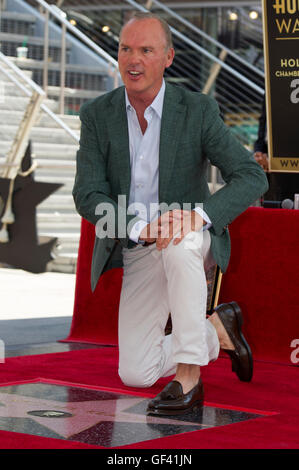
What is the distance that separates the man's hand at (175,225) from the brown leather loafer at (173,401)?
1.24 feet

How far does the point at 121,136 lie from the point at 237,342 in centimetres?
74

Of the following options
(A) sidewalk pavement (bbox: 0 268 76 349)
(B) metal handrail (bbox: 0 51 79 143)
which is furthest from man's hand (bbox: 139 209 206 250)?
(B) metal handrail (bbox: 0 51 79 143)

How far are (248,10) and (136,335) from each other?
8.43m

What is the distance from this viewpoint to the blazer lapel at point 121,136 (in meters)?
2.62

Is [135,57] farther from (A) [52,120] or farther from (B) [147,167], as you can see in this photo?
(A) [52,120]

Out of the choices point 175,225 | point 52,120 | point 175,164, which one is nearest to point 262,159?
point 175,164

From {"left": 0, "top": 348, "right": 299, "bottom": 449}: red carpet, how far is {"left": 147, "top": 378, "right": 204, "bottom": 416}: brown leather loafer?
0.16 metres

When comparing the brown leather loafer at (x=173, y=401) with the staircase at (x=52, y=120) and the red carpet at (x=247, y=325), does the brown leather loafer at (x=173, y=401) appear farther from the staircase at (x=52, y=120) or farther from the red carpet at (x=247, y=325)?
the staircase at (x=52, y=120)

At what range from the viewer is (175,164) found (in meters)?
2.60

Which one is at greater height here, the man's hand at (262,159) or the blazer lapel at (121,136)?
the blazer lapel at (121,136)

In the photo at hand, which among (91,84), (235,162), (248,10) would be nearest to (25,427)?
(235,162)

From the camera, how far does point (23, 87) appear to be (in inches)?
288
